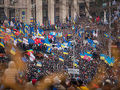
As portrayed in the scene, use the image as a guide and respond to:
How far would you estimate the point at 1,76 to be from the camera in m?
6.01

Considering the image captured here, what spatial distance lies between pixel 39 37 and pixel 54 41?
4.78m

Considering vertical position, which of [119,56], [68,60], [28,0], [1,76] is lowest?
[68,60]

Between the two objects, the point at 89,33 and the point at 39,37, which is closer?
the point at 39,37

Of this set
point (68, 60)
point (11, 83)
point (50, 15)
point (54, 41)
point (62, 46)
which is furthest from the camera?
point (50, 15)

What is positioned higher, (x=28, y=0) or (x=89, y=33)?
(x=28, y=0)

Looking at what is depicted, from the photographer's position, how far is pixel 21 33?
26828 millimetres

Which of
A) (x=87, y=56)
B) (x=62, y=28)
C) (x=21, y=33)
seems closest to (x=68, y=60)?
(x=87, y=56)

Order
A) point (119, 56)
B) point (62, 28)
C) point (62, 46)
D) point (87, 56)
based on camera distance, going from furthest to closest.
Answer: point (62, 28) < point (62, 46) < point (87, 56) < point (119, 56)

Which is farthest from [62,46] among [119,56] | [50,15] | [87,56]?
[50,15]

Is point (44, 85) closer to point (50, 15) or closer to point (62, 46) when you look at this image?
point (62, 46)

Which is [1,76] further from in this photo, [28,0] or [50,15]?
[50,15]

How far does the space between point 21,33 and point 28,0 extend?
65.4 ft

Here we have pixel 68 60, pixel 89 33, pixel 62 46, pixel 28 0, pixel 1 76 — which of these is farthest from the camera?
pixel 28 0

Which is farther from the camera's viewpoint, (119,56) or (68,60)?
(68,60)
